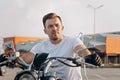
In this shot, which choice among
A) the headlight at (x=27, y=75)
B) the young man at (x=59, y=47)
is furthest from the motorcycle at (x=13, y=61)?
the headlight at (x=27, y=75)

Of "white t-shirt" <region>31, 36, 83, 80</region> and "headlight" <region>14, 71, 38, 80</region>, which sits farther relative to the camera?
"white t-shirt" <region>31, 36, 83, 80</region>

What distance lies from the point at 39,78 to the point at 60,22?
763mm

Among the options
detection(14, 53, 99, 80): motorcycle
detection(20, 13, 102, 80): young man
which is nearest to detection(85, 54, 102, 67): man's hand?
detection(14, 53, 99, 80): motorcycle

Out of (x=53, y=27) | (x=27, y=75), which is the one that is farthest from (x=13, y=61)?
(x=27, y=75)

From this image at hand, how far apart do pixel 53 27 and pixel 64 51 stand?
0.95 feet

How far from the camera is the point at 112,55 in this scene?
5853 cm

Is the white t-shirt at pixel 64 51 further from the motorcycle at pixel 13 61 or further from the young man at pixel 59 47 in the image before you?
the motorcycle at pixel 13 61

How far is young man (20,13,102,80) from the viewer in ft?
11.0

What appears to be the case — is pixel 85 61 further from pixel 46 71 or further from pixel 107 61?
pixel 107 61

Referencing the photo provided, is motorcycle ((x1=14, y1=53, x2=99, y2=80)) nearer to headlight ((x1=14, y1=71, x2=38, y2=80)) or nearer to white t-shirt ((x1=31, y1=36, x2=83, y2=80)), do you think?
headlight ((x1=14, y1=71, x2=38, y2=80))

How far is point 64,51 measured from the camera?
3.55m

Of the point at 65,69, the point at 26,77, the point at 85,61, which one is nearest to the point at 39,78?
the point at 26,77

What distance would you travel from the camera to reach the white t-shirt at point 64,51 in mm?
3426

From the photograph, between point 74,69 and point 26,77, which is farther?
point 74,69
